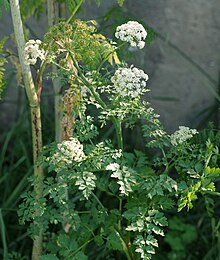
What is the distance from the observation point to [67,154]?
77.1 inches

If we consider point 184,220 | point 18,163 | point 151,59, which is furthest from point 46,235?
point 151,59

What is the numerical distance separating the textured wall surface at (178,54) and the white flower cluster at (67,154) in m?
1.51

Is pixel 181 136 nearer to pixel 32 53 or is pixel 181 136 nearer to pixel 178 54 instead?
pixel 32 53

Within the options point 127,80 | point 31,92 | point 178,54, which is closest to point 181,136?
point 127,80

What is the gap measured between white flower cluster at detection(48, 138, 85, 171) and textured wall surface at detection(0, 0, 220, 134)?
1.51m

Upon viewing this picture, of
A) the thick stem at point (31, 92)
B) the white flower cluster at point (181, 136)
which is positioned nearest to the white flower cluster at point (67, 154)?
the thick stem at point (31, 92)

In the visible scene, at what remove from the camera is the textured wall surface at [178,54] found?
3457 millimetres

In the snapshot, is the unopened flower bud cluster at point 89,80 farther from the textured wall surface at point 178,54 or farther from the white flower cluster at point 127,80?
the textured wall surface at point 178,54

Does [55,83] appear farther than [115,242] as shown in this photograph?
Yes

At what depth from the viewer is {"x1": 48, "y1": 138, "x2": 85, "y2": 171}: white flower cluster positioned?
6.42 ft

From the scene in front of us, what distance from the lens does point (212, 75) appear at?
11.6 feet

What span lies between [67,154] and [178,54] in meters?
1.71

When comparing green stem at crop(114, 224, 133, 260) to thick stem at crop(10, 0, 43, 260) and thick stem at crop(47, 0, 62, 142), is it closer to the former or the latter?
thick stem at crop(10, 0, 43, 260)

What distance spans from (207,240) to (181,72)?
996mm
